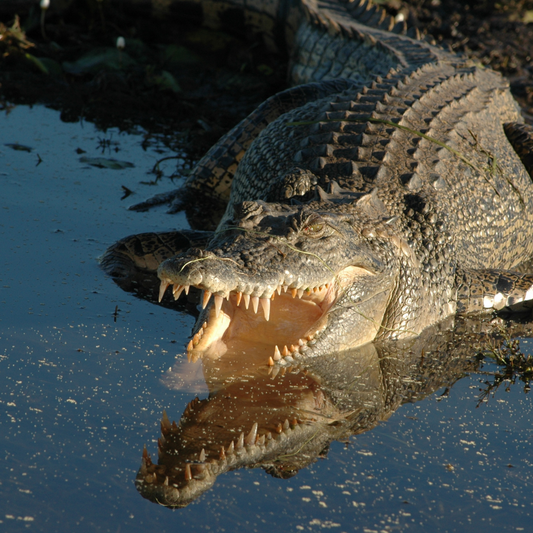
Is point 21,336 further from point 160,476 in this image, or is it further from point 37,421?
point 160,476

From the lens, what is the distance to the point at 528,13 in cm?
1045

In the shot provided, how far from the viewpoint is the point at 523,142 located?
→ 5.11m

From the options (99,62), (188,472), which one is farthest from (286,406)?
(99,62)

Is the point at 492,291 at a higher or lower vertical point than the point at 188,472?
higher

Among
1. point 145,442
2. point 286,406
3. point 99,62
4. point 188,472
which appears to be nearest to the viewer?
point 188,472

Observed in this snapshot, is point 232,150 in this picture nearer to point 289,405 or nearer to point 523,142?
point 523,142

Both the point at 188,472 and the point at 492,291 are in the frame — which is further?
the point at 492,291

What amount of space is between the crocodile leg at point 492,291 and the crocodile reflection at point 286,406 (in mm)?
239

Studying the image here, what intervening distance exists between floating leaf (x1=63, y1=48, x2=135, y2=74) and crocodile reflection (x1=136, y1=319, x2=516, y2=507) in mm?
5296

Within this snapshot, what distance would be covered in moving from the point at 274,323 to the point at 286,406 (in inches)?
22.2

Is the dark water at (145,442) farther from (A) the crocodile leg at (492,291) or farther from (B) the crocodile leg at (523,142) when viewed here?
(B) the crocodile leg at (523,142)

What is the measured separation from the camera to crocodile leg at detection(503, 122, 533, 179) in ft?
16.6

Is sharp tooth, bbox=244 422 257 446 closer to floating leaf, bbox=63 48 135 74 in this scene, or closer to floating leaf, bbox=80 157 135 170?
floating leaf, bbox=80 157 135 170

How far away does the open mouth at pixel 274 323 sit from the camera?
320 cm
